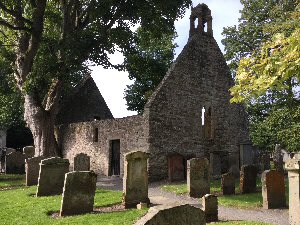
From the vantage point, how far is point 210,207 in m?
8.89

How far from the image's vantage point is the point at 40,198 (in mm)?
11242

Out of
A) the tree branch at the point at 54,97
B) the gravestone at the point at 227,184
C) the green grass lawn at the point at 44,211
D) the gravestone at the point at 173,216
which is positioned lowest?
the green grass lawn at the point at 44,211

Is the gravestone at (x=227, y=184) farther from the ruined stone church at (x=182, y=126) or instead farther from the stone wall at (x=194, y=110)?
the stone wall at (x=194, y=110)

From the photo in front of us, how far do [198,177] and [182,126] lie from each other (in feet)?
21.8

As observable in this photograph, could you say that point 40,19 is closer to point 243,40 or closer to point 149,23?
point 149,23

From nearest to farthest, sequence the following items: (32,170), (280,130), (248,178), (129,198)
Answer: (129,198) → (248,178) → (32,170) → (280,130)

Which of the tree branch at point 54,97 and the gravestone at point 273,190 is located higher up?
the tree branch at point 54,97

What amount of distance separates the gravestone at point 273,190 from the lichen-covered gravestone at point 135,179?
354 centimetres

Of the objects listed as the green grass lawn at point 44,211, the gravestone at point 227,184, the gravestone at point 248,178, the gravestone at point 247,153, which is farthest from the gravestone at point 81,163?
the gravestone at point 247,153

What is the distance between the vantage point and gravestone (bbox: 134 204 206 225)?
416 centimetres

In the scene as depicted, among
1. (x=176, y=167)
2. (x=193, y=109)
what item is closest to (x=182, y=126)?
(x=193, y=109)

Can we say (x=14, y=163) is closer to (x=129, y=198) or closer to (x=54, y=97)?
(x=54, y=97)

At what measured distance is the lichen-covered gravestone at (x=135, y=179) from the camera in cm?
1041

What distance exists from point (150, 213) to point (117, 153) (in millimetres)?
16080
